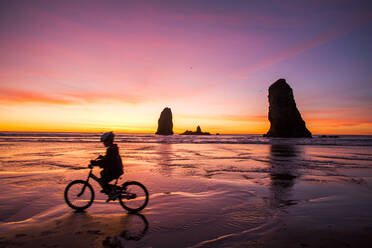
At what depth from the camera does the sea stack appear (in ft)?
267

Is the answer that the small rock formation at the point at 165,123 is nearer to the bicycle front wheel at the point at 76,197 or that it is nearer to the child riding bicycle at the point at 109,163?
the bicycle front wheel at the point at 76,197

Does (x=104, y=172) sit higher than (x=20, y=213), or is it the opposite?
(x=104, y=172)

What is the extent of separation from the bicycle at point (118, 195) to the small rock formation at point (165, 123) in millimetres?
129276

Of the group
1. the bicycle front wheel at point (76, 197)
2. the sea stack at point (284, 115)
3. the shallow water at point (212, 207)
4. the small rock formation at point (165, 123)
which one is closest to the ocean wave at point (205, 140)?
the sea stack at point (284, 115)

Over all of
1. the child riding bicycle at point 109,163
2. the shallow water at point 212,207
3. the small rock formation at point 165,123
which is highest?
the small rock formation at point 165,123

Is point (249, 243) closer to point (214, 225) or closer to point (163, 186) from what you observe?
point (214, 225)

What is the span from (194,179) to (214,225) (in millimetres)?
5073

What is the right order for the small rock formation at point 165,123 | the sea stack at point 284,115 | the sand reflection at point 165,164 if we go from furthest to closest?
the small rock formation at point 165,123, the sea stack at point 284,115, the sand reflection at point 165,164

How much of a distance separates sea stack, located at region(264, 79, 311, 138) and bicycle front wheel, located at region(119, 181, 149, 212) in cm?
8411

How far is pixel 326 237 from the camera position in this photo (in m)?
4.23

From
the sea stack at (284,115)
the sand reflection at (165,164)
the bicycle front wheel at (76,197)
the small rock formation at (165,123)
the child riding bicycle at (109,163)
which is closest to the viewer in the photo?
the child riding bicycle at (109,163)

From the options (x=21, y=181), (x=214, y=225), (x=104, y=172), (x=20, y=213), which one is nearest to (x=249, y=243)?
(x=214, y=225)

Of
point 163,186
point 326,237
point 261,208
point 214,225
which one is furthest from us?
point 163,186

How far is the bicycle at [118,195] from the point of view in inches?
226
